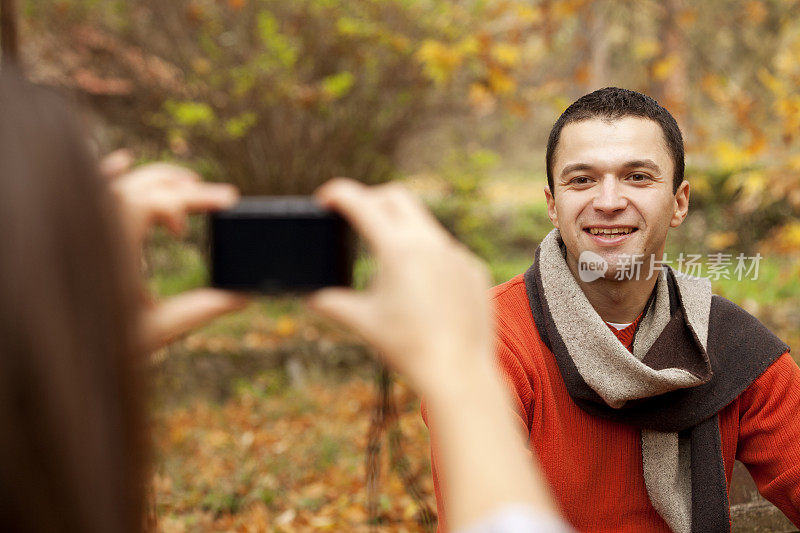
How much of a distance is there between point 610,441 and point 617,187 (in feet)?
2.33

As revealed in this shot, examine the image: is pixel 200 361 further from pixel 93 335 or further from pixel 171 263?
pixel 93 335

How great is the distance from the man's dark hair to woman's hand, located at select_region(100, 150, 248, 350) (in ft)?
4.30

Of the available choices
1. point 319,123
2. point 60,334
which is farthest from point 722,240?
point 60,334

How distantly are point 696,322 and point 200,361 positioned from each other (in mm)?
4748

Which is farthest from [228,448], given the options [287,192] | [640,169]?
[640,169]

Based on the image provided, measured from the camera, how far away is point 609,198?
193cm

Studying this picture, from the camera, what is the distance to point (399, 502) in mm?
4141

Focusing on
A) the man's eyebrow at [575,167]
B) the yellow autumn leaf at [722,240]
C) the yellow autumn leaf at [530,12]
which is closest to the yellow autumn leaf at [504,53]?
the yellow autumn leaf at [530,12]

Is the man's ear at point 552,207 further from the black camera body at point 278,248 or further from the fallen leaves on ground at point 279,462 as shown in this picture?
the fallen leaves on ground at point 279,462

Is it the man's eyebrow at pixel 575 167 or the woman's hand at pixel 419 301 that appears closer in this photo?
the woman's hand at pixel 419 301

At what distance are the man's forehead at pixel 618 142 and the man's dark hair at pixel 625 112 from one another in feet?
0.06

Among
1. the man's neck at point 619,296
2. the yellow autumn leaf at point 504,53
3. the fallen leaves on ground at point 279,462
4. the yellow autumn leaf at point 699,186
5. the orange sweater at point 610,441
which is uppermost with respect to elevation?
the yellow autumn leaf at point 504,53

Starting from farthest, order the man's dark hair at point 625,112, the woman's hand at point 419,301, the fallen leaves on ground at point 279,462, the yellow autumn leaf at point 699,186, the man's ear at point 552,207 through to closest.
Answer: the yellow autumn leaf at point 699,186
the fallen leaves on ground at point 279,462
the man's ear at point 552,207
the man's dark hair at point 625,112
the woman's hand at point 419,301

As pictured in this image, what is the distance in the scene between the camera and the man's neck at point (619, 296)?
2.06 meters
